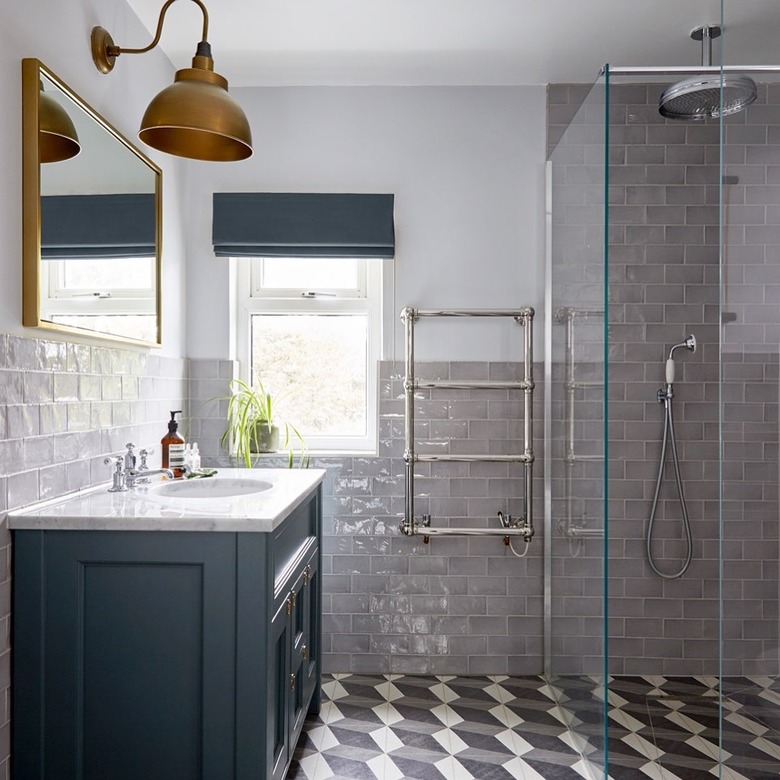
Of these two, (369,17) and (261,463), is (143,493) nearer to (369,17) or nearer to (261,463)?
(261,463)

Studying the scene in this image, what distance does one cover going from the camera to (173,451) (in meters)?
2.47

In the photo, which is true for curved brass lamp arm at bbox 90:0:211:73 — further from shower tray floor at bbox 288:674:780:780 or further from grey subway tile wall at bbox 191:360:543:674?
shower tray floor at bbox 288:674:780:780

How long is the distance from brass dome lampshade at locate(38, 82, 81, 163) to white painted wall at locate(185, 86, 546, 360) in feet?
3.48

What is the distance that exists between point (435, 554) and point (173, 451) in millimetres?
1158

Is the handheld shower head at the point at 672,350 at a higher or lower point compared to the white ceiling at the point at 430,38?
lower

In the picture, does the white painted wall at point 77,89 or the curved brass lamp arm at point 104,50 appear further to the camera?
the curved brass lamp arm at point 104,50

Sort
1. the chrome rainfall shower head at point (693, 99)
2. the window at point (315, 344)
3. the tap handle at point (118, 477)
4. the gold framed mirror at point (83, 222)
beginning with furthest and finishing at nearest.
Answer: the window at point (315, 344) → the tap handle at point (118, 477) → the chrome rainfall shower head at point (693, 99) → the gold framed mirror at point (83, 222)

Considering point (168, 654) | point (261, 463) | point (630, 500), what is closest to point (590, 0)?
point (630, 500)

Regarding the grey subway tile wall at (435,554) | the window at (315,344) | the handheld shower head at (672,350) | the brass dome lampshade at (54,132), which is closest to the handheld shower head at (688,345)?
the handheld shower head at (672,350)

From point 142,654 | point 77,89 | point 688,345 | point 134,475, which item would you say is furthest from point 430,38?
point 142,654

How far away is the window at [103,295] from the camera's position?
1.90 metres

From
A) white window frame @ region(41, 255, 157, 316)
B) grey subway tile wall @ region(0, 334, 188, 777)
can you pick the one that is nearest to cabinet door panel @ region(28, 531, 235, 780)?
grey subway tile wall @ region(0, 334, 188, 777)

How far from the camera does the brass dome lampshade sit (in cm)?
182

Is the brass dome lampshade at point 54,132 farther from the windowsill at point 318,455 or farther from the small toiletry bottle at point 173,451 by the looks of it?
the windowsill at point 318,455
